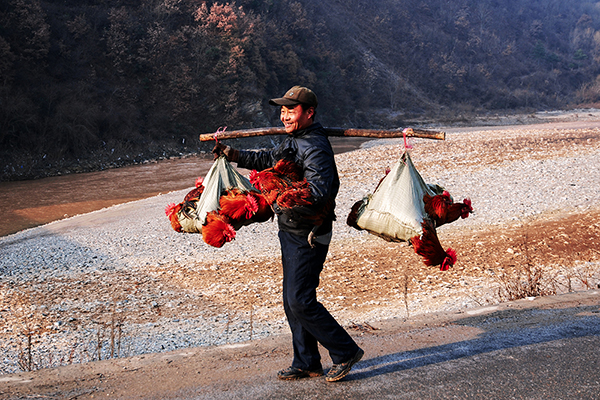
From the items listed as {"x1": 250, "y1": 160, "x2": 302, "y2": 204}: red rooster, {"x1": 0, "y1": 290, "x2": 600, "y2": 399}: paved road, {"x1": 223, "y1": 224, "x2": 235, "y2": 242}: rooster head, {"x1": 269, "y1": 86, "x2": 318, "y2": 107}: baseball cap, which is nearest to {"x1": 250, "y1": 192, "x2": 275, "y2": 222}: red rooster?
{"x1": 223, "y1": 224, "x2": 235, "y2": 242}: rooster head

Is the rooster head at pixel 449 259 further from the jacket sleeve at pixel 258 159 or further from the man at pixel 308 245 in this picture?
the jacket sleeve at pixel 258 159

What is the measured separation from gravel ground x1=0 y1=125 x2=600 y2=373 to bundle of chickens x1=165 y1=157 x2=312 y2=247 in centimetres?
137

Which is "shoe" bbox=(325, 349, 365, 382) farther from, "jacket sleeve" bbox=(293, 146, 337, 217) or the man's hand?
the man's hand

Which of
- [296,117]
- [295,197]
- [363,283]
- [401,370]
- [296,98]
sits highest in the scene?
[296,98]

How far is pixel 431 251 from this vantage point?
152 inches

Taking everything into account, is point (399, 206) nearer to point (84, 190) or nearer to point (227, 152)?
point (227, 152)

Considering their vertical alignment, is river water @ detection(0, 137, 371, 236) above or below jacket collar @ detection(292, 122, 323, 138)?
below

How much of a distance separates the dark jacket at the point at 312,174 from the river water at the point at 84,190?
1245cm

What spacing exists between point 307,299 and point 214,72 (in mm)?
32390

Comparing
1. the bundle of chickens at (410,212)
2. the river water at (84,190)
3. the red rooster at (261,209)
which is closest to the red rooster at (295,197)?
the red rooster at (261,209)

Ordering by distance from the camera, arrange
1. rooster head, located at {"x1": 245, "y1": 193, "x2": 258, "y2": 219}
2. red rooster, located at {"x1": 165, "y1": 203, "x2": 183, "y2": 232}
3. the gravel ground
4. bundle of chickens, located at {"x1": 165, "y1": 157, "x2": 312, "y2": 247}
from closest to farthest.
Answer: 1. bundle of chickens, located at {"x1": 165, "y1": 157, "x2": 312, "y2": 247}
2. rooster head, located at {"x1": 245, "y1": 193, "x2": 258, "y2": 219}
3. red rooster, located at {"x1": 165, "y1": 203, "x2": 183, "y2": 232}
4. the gravel ground

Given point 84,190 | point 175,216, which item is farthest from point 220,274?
point 84,190

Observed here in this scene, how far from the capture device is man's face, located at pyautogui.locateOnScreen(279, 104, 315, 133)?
11.3ft

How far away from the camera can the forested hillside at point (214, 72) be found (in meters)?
25.1
